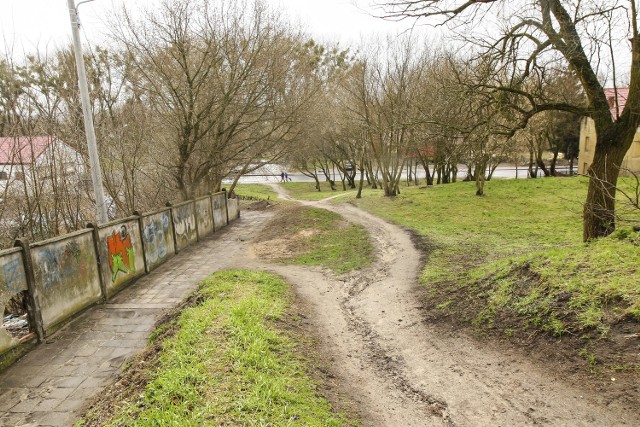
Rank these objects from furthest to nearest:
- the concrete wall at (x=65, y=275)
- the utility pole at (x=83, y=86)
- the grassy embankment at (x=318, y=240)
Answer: the grassy embankment at (x=318, y=240), the utility pole at (x=83, y=86), the concrete wall at (x=65, y=275)

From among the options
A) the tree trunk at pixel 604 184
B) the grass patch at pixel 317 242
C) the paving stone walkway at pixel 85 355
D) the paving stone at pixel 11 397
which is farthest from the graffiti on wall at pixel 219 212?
the tree trunk at pixel 604 184

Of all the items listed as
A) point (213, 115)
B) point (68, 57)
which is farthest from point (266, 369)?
point (68, 57)

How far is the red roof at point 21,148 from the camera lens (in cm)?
886

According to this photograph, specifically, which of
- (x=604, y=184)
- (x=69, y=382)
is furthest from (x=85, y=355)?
(x=604, y=184)

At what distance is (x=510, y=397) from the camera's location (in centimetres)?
433

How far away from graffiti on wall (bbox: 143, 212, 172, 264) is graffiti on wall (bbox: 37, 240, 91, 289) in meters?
2.81

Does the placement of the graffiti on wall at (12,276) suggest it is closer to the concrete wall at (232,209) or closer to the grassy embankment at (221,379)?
the grassy embankment at (221,379)

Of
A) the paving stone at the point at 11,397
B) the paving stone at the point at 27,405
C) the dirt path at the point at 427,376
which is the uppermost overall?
the dirt path at the point at 427,376

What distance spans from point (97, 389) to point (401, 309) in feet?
16.6

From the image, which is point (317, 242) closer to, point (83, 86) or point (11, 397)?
point (83, 86)

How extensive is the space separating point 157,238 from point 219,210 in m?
6.50

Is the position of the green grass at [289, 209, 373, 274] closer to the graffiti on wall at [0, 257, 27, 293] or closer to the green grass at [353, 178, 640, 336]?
the green grass at [353, 178, 640, 336]

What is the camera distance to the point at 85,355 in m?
6.53

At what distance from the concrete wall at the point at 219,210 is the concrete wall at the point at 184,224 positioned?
2.47 meters
